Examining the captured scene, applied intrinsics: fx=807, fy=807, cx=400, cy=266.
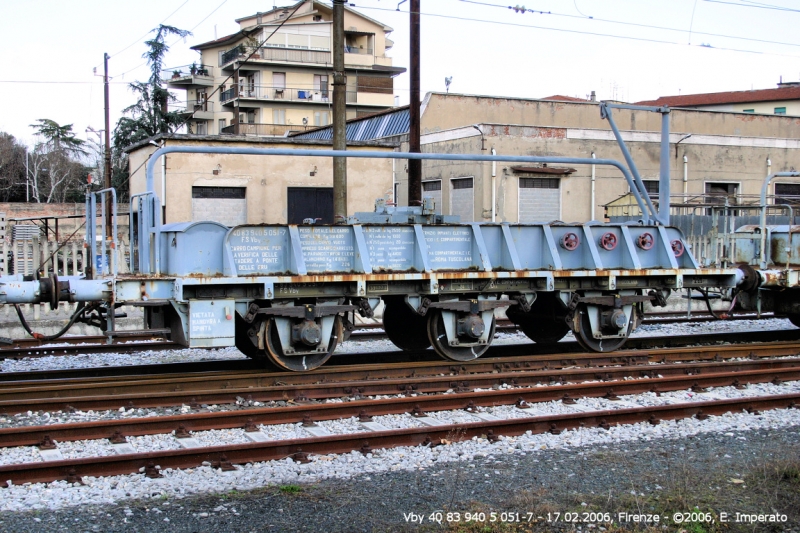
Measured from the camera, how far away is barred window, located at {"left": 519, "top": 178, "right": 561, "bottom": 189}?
89.1 ft

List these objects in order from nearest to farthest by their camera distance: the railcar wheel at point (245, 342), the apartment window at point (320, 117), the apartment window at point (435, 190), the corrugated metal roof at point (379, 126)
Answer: the railcar wheel at point (245, 342) → the apartment window at point (435, 190) → the corrugated metal roof at point (379, 126) → the apartment window at point (320, 117)

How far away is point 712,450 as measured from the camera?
764 cm

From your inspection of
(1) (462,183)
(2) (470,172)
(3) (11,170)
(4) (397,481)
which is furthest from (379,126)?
(3) (11,170)

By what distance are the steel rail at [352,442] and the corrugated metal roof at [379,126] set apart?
21.8 m

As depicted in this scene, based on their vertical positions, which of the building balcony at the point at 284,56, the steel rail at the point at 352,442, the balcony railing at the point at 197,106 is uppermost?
the building balcony at the point at 284,56

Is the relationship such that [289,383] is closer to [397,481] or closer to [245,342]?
[245,342]

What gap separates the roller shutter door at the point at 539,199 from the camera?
27.2m

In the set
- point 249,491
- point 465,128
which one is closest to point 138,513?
point 249,491

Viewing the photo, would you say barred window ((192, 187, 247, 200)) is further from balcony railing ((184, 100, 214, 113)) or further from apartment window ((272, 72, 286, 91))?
balcony railing ((184, 100, 214, 113))

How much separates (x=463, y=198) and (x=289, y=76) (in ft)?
167

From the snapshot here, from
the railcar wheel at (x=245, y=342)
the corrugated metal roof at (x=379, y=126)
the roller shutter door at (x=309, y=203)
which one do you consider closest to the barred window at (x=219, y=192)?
the roller shutter door at (x=309, y=203)

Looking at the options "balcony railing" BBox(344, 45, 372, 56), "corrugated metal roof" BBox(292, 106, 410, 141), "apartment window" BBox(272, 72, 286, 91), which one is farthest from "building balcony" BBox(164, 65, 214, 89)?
"corrugated metal roof" BBox(292, 106, 410, 141)

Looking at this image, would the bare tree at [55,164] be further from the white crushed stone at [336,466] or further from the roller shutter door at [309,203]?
the white crushed stone at [336,466]

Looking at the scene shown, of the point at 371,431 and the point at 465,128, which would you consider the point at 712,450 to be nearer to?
the point at 371,431
